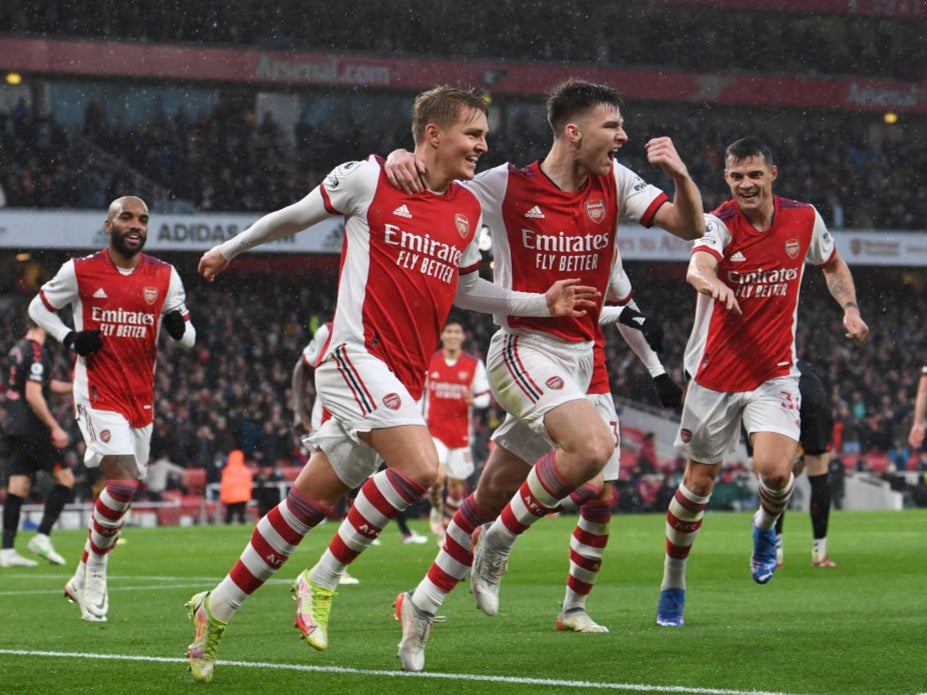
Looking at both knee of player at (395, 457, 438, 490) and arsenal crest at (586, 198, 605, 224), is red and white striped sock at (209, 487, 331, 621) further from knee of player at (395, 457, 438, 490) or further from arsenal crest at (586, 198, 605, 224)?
arsenal crest at (586, 198, 605, 224)

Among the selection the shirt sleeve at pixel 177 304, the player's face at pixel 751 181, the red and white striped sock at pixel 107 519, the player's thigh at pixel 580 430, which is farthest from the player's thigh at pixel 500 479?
the shirt sleeve at pixel 177 304

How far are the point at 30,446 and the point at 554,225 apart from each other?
8544 millimetres

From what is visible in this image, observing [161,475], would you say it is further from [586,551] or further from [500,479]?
[500,479]

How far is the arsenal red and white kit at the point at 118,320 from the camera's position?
884 cm

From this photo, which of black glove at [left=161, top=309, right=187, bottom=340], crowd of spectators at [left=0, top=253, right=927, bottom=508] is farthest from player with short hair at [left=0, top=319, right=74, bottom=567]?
crowd of spectators at [left=0, top=253, right=927, bottom=508]

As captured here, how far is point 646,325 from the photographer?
24.8 feet

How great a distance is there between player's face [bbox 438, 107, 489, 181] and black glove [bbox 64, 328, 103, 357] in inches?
128

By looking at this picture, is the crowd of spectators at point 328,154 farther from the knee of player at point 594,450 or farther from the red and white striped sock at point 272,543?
the red and white striped sock at point 272,543

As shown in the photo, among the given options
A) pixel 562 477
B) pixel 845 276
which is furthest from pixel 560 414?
pixel 845 276

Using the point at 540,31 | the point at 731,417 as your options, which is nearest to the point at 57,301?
the point at 731,417

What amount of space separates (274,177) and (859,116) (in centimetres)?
1731

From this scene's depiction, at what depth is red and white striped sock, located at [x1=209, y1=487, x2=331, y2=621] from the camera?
18.6 feet

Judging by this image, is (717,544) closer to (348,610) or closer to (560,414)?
(348,610)

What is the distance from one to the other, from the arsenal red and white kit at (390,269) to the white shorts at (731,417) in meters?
2.45
